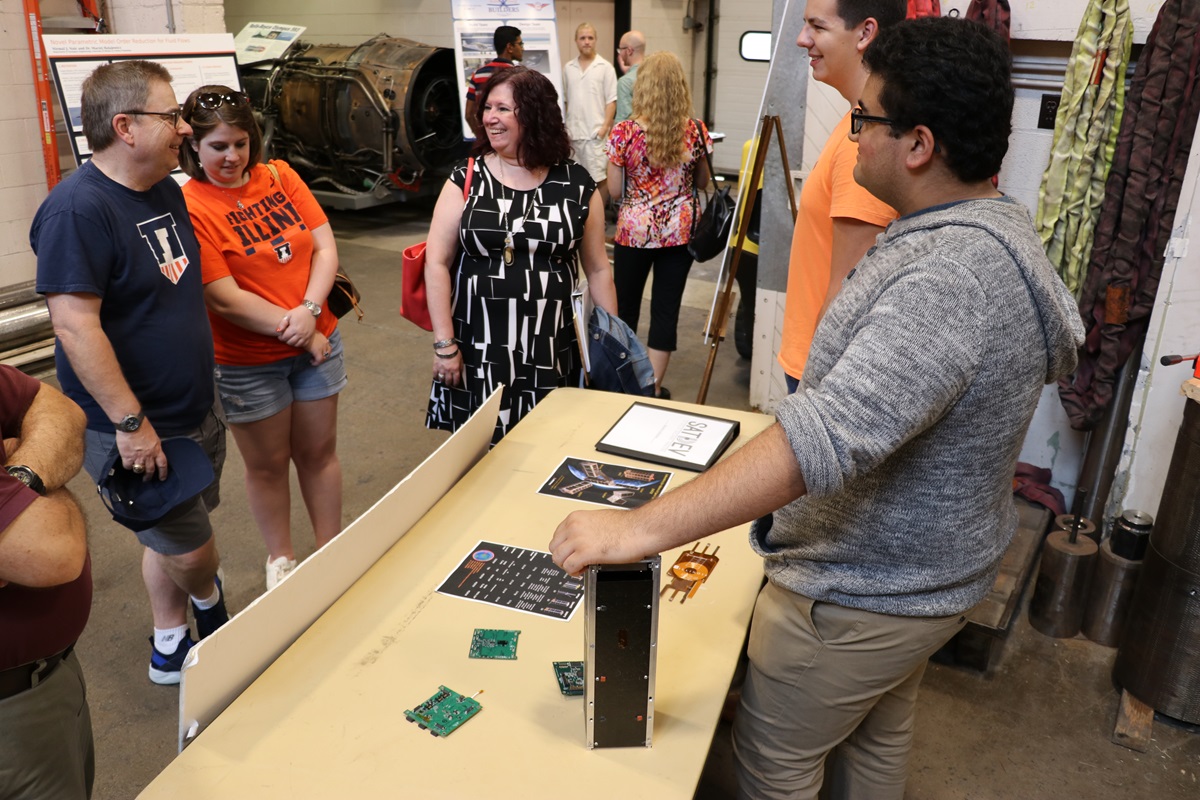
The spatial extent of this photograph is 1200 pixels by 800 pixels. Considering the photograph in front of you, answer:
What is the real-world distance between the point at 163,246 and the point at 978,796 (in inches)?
97.2

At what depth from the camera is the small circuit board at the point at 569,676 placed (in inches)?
59.4

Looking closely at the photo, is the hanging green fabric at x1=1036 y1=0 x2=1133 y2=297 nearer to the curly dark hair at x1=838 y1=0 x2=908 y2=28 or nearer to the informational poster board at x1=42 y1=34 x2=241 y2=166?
the curly dark hair at x1=838 y1=0 x2=908 y2=28

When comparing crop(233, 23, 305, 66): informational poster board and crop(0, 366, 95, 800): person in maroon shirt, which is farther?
crop(233, 23, 305, 66): informational poster board

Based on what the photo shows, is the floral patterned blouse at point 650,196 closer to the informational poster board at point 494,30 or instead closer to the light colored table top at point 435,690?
the light colored table top at point 435,690

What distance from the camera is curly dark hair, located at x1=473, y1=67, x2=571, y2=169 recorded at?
2.65m

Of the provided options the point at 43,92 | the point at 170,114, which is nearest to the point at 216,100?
the point at 170,114

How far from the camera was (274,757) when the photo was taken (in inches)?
53.7

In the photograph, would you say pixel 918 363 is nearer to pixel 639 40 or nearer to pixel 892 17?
pixel 892 17

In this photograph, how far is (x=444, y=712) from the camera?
1.46 m

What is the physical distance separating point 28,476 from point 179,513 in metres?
0.95

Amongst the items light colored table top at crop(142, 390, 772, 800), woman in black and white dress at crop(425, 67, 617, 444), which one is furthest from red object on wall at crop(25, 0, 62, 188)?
light colored table top at crop(142, 390, 772, 800)

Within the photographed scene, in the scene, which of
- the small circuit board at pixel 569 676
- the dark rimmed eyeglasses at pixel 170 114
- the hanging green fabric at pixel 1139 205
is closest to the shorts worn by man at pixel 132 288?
the dark rimmed eyeglasses at pixel 170 114

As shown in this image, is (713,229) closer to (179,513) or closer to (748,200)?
(748,200)

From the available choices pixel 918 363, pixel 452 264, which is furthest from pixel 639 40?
pixel 918 363
